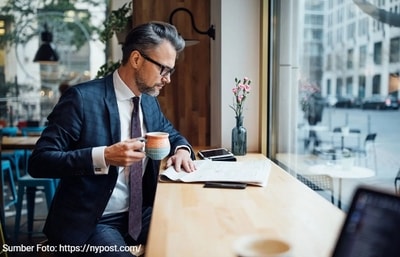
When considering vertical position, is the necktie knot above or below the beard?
below

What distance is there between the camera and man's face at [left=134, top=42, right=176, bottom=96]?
175cm

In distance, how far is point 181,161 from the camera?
1832mm

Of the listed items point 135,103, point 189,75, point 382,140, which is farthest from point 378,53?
point 189,75

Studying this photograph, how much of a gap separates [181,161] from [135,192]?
9.7 inches

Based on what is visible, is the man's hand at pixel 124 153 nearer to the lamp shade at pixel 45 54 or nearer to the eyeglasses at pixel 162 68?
the eyeglasses at pixel 162 68

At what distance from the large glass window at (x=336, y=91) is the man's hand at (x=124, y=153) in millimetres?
829

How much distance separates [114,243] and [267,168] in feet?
2.41

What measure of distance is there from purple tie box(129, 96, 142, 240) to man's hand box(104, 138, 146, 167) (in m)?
0.23

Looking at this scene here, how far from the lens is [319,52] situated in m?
2.63

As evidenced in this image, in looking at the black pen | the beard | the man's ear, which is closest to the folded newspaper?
the black pen

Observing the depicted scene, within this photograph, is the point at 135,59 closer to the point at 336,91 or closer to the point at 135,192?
the point at 135,192

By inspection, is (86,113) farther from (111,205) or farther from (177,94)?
(177,94)

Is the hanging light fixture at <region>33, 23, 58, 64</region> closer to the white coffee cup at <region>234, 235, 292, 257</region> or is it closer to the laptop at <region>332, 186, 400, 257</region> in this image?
the white coffee cup at <region>234, 235, 292, 257</region>

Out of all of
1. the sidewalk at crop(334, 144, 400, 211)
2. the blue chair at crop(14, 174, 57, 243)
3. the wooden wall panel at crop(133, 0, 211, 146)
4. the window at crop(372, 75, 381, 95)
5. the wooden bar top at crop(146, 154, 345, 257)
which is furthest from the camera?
the blue chair at crop(14, 174, 57, 243)
